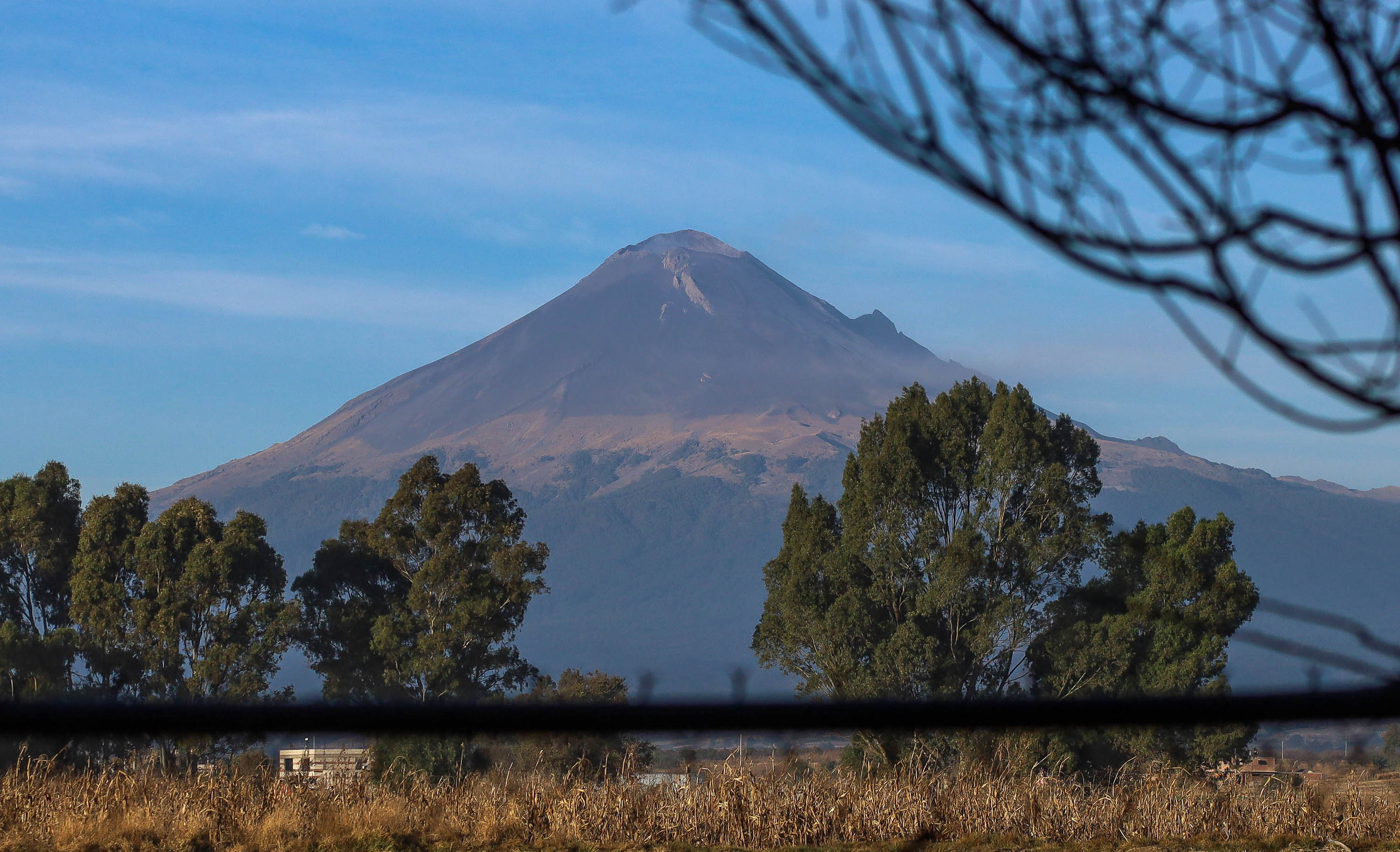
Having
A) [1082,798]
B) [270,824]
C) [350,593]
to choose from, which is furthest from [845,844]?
[350,593]

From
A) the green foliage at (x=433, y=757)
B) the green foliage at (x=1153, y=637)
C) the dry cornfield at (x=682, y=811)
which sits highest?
the green foliage at (x=1153, y=637)

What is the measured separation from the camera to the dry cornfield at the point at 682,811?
33.8 ft

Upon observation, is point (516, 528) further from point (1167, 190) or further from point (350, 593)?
point (1167, 190)

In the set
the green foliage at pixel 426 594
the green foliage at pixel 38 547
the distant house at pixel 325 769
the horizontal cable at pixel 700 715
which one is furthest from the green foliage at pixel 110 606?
the horizontal cable at pixel 700 715

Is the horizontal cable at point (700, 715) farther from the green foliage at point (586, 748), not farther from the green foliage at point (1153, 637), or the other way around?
the green foliage at point (1153, 637)

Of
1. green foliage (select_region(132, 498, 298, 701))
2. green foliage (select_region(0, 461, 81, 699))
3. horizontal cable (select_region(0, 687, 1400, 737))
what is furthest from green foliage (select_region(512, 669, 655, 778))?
green foliage (select_region(0, 461, 81, 699))

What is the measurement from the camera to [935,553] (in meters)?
27.1

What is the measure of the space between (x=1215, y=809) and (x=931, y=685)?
13.5m

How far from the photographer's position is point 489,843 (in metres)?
10.6

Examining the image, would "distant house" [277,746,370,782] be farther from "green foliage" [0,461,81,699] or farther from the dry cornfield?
"green foliage" [0,461,81,699]

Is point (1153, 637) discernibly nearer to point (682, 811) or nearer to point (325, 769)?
point (682, 811)

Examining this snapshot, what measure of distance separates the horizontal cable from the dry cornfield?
971 cm

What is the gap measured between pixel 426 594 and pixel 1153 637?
15426 mm

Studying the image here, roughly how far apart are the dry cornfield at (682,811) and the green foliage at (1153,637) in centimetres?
1033
